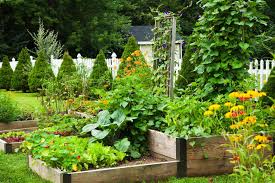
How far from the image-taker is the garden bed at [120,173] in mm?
4871

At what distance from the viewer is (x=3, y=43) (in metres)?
29.7

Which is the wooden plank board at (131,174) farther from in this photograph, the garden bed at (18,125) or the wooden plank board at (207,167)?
the garden bed at (18,125)

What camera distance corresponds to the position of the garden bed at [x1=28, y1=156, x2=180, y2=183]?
487cm

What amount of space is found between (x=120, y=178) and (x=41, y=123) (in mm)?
3180

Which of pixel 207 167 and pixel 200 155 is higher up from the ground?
pixel 200 155

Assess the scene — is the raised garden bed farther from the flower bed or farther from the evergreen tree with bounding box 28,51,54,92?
the evergreen tree with bounding box 28,51,54,92

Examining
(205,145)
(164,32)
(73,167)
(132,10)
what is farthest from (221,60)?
(132,10)

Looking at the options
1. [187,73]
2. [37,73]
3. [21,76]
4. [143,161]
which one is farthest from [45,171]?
[21,76]

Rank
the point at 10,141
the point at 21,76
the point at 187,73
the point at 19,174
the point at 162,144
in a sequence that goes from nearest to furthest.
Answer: the point at 162,144 < the point at 19,174 < the point at 10,141 < the point at 187,73 < the point at 21,76

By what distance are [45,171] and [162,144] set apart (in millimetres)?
1308

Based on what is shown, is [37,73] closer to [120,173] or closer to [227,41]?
[227,41]

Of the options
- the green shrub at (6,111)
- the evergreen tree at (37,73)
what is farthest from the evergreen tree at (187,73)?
the evergreen tree at (37,73)

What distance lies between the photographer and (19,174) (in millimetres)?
5723

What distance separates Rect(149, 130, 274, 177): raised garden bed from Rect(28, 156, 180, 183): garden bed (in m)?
0.11
